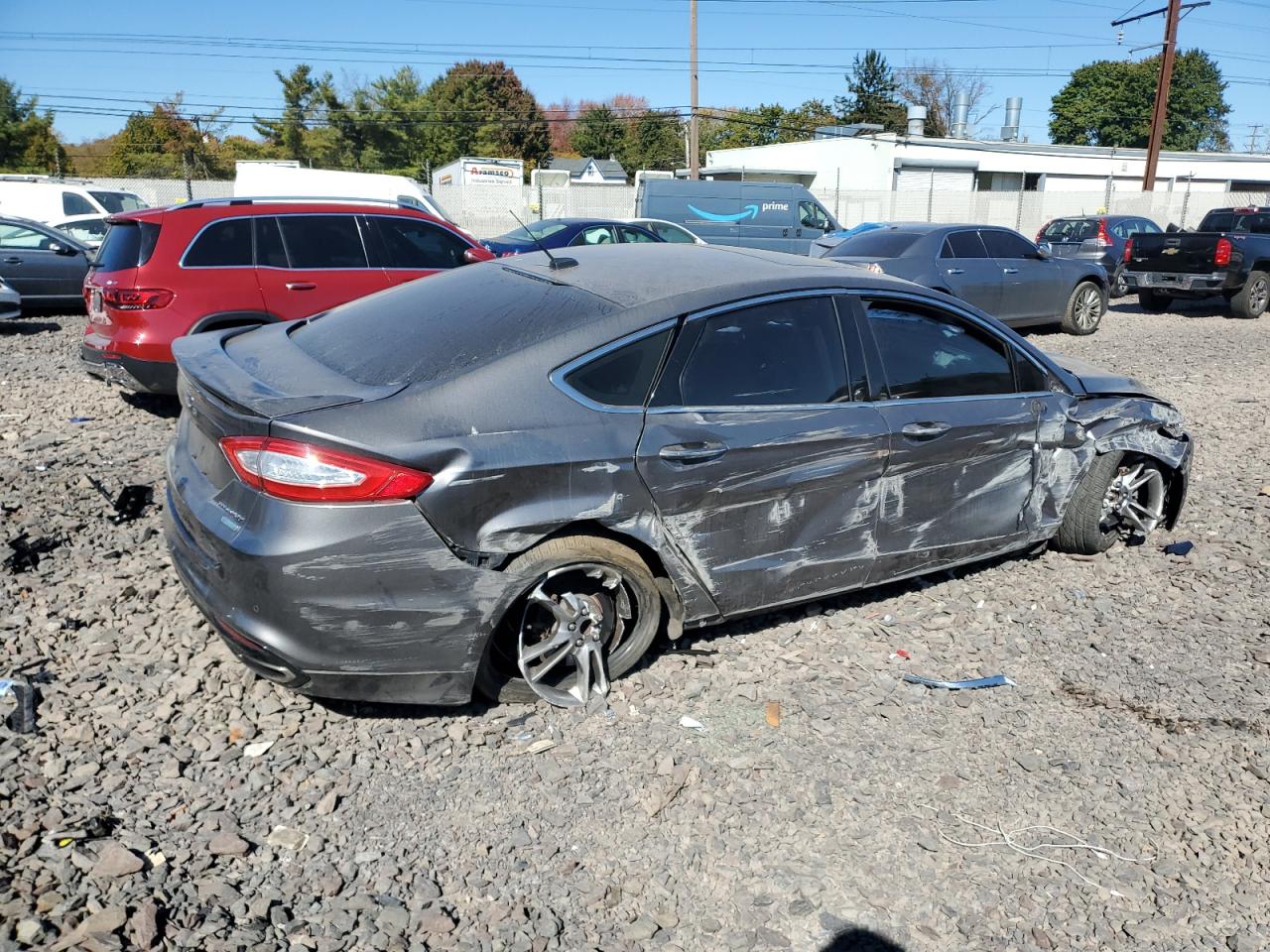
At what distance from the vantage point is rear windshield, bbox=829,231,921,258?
12.7 metres

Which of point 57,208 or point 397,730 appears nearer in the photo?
point 397,730

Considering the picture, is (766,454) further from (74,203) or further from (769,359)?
(74,203)

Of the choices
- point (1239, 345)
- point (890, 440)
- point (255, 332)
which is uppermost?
point (255, 332)

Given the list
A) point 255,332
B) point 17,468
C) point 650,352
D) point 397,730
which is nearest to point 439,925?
point 397,730

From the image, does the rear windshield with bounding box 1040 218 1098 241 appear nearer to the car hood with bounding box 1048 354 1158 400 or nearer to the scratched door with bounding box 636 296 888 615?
the car hood with bounding box 1048 354 1158 400

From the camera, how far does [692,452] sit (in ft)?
11.9

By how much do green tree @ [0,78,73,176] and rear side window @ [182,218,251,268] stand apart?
170 ft

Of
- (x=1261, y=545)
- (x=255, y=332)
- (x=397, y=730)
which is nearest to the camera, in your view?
(x=397, y=730)

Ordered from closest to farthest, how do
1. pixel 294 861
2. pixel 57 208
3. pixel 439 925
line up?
pixel 439 925
pixel 294 861
pixel 57 208

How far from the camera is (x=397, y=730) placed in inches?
140

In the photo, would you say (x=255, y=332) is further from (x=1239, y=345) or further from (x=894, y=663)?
(x=1239, y=345)

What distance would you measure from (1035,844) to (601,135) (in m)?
82.2

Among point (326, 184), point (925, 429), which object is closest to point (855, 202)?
point (326, 184)

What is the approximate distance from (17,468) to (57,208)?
16465 mm
